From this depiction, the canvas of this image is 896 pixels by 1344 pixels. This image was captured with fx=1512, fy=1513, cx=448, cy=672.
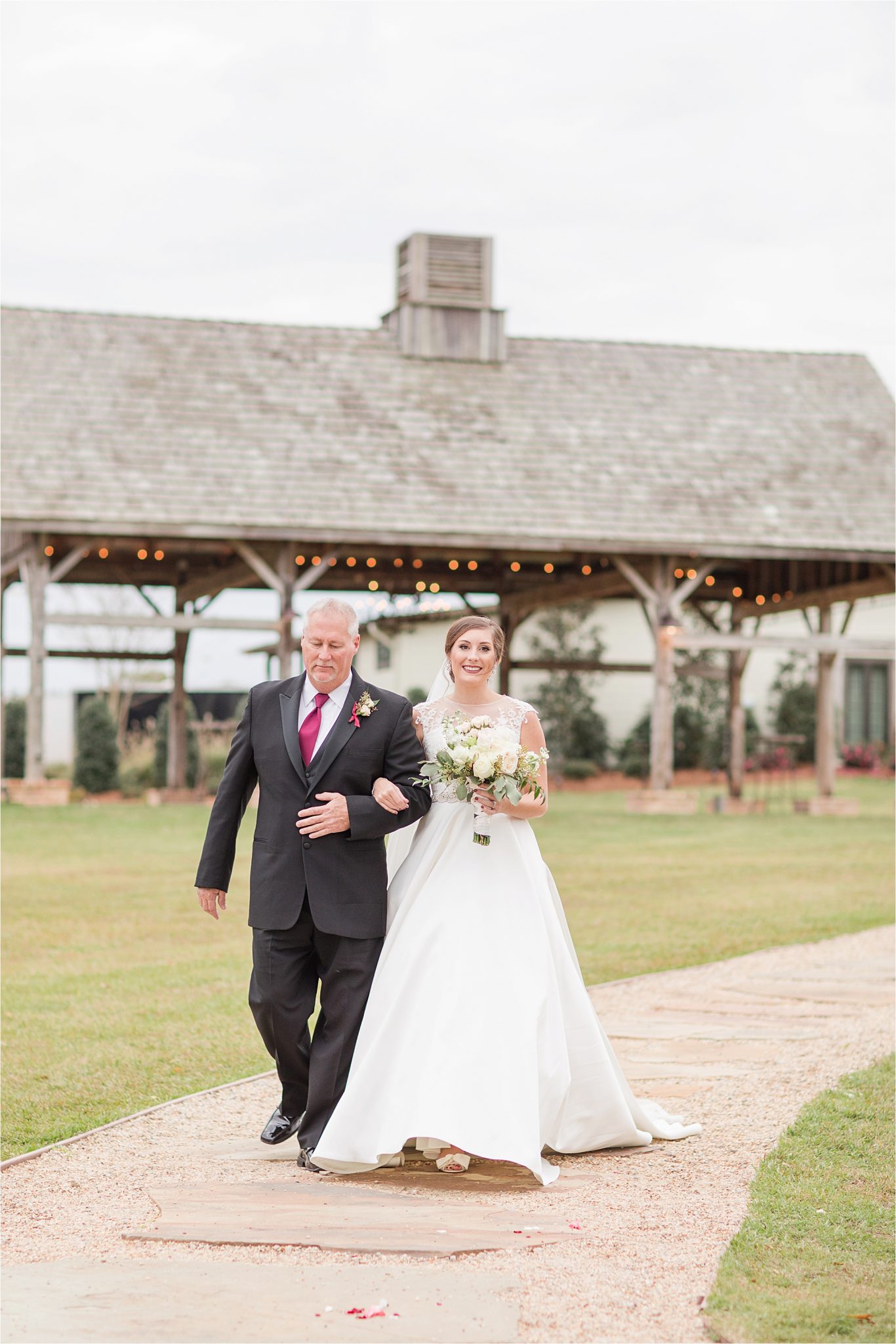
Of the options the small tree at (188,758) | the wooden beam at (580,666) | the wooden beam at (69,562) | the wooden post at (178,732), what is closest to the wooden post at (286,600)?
the wooden beam at (69,562)

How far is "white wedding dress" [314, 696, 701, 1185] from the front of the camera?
16.6 ft

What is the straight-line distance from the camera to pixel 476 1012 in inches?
204

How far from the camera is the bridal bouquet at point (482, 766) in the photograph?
5.27 meters

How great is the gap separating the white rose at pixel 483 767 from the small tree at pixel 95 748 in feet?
67.6

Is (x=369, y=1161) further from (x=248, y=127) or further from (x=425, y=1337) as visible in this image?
(x=248, y=127)

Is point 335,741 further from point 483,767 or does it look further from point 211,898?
point 211,898

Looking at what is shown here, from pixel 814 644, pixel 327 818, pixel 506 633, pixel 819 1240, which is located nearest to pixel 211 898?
pixel 327 818

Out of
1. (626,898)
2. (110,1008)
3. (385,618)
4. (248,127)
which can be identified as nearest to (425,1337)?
(110,1008)

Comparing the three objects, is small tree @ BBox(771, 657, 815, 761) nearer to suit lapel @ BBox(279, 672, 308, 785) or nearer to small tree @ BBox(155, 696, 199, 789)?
small tree @ BBox(155, 696, 199, 789)

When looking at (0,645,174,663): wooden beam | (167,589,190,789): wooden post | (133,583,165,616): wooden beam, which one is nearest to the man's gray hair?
(133,583,165,616): wooden beam

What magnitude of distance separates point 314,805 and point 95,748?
67.7 feet

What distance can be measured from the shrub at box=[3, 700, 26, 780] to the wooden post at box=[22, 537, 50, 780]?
7327 mm

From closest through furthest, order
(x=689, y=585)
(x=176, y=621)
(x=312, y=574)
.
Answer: (x=176, y=621), (x=312, y=574), (x=689, y=585)

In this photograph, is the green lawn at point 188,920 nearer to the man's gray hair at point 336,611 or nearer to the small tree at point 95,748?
the man's gray hair at point 336,611
